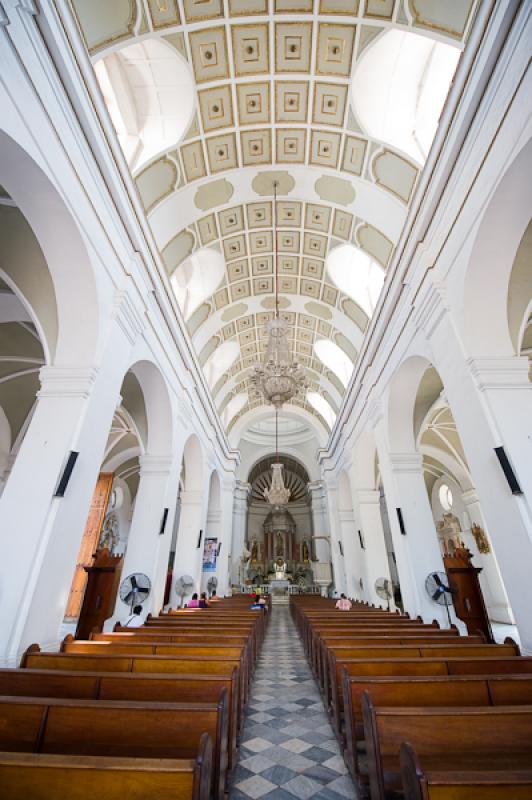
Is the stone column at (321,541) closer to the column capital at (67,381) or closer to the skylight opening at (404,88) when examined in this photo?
the column capital at (67,381)

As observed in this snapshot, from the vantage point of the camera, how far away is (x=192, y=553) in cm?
940

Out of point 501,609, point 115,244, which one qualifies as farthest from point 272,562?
point 115,244

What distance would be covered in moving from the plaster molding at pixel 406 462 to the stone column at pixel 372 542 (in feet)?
10.6

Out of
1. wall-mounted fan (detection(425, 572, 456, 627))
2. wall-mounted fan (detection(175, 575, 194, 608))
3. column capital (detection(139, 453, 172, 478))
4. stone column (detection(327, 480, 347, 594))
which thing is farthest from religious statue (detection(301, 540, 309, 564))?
column capital (detection(139, 453, 172, 478))

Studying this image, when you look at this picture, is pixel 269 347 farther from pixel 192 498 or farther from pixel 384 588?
pixel 384 588

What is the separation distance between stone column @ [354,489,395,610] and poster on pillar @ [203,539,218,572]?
487 centimetres

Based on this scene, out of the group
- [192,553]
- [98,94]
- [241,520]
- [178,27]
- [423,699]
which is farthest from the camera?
[241,520]

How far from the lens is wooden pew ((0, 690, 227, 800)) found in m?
1.62

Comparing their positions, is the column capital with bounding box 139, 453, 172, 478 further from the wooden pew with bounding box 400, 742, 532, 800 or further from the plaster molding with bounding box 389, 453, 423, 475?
the wooden pew with bounding box 400, 742, 532, 800

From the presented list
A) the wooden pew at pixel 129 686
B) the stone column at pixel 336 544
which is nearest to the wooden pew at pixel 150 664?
the wooden pew at pixel 129 686

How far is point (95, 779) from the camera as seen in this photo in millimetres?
1163

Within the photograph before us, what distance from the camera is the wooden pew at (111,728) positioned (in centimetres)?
162

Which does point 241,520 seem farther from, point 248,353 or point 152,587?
point 152,587

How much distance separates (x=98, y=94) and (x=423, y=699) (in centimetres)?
640
